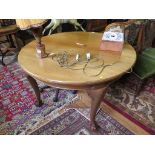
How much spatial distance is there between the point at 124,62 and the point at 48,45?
0.75 m

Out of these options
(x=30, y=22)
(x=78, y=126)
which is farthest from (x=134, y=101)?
(x=30, y=22)

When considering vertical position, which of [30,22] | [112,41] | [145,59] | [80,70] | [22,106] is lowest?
[22,106]

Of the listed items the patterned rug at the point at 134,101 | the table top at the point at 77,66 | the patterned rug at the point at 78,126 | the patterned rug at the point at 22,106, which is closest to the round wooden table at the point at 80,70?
the table top at the point at 77,66

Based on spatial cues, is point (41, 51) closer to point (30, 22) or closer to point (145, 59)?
point (30, 22)

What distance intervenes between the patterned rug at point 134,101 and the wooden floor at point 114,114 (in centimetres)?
4

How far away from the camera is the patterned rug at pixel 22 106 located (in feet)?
6.34

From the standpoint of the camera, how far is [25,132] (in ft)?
6.09

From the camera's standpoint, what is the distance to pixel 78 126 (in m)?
1.88

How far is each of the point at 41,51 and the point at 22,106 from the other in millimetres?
778

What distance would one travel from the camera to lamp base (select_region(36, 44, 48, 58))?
166cm

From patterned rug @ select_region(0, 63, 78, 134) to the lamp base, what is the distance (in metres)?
0.65

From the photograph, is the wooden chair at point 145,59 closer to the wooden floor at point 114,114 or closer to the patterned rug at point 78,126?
the wooden floor at point 114,114
